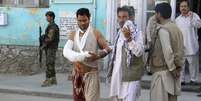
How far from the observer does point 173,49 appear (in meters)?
6.75

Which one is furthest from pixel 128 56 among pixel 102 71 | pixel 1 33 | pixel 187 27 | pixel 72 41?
pixel 1 33

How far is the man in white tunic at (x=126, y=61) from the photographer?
673cm

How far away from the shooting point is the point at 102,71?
1274 centimetres

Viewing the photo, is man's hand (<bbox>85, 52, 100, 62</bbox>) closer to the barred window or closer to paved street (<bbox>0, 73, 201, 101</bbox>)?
paved street (<bbox>0, 73, 201, 101</bbox>)

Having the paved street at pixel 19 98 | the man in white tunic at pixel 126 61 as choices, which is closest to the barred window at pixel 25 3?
the paved street at pixel 19 98

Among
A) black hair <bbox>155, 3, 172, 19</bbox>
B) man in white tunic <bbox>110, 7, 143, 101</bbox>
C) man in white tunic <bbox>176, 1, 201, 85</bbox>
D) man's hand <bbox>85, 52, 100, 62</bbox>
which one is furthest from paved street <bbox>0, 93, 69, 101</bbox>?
black hair <bbox>155, 3, 172, 19</bbox>

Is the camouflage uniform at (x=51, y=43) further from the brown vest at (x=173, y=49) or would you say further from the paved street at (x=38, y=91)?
the brown vest at (x=173, y=49)

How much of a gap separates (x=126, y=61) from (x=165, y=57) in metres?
0.52

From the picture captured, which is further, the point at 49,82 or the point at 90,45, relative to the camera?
the point at 49,82

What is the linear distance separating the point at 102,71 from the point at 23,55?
250 centimetres

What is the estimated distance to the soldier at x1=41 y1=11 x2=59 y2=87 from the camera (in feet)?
36.8

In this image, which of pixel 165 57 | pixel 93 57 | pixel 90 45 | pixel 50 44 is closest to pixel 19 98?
pixel 50 44

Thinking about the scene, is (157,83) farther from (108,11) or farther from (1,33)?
(1,33)

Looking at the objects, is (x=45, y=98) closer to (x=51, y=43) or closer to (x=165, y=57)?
(x=51, y=43)
